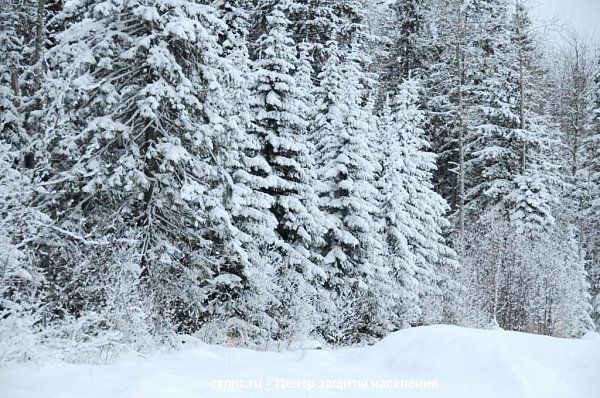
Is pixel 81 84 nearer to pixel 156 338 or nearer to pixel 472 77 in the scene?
pixel 156 338

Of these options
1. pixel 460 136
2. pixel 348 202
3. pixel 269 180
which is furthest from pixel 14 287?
pixel 460 136

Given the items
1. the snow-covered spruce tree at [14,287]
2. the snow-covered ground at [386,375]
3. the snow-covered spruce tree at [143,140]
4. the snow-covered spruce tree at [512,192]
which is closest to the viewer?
the snow-covered ground at [386,375]

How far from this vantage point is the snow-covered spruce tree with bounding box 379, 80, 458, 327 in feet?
74.4

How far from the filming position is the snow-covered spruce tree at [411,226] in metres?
22.7

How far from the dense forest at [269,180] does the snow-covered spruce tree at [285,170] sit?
8cm

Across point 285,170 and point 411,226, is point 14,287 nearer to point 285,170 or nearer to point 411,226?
point 285,170

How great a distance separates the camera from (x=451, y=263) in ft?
83.9

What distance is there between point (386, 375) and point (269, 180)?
33.8 ft

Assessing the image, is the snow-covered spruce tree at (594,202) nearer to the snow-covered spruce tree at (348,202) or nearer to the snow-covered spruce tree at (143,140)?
the snow-covered spruce tree at (348,202)

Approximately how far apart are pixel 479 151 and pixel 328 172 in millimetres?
15033

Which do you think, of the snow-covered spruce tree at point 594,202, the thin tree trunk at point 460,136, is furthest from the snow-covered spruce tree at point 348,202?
the snow-covered spruce tree at point 594,202

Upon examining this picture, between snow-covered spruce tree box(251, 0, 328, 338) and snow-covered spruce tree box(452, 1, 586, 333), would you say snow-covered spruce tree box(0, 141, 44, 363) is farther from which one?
snow-covered spruce tree box(452, 1, 586, 333)

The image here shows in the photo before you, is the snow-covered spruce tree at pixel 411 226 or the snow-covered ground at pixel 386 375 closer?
the snow-covered ground at pixel 386 375

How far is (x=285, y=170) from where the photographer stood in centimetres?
1802
